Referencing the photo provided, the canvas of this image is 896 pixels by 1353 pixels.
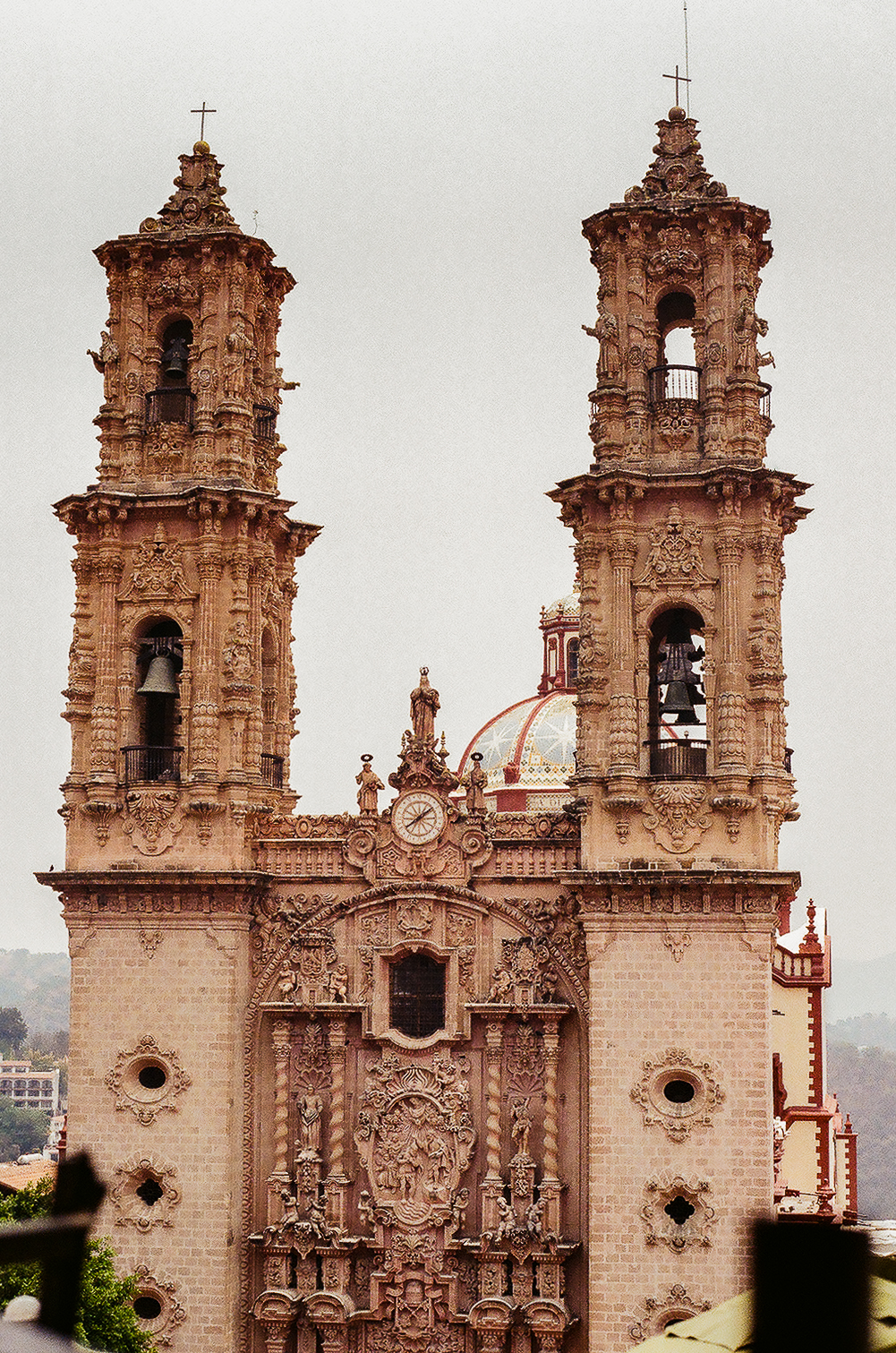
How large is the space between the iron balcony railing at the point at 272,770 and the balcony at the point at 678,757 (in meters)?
5.93

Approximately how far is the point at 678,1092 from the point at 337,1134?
4836mm

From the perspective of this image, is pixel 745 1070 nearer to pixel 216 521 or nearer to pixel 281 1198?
pixel 281 1198

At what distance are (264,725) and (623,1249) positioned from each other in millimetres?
9701

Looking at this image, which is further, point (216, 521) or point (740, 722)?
point (216, 521)

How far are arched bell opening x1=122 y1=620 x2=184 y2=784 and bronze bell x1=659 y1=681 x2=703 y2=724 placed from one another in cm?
709

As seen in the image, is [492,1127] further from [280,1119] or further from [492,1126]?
[280,1119]

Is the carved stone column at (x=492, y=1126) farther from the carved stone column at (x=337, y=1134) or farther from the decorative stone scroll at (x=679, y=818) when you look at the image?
the decorative stone scroll at (x=679, y=818)

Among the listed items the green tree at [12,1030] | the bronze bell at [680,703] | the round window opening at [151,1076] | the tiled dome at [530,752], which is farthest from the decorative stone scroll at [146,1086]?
the green tree at [12,1030]

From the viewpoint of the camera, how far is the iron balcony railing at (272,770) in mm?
28078

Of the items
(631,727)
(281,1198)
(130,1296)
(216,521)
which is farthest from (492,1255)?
(216,521)

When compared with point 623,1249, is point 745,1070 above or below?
above

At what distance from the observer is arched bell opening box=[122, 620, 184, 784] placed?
2691cm

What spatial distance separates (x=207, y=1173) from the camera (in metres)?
25.5

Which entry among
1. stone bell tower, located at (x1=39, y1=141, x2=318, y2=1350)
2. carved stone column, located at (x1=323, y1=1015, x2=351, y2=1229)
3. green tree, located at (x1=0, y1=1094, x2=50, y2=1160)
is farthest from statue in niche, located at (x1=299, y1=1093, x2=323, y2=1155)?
green tree, located at (x1=0, y1=1094, x2=50, y2=1160)
